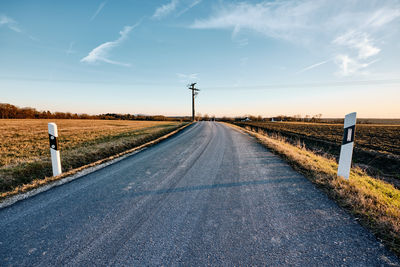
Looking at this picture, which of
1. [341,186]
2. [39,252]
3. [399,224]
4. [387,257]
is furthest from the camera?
[341,186]

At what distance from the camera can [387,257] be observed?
1.59 meters

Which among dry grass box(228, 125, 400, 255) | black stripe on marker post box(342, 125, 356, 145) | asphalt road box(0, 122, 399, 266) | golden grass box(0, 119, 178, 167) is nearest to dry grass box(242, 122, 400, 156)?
black stripe on marker post box(342, 125, 356, 145)

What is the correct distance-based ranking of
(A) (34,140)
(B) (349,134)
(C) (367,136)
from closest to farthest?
(B) (349,134) < (A) (34,140) < (C) (367,136)

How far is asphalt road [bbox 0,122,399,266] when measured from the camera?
1639 mm

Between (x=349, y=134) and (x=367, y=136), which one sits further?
(x=367, y=136)

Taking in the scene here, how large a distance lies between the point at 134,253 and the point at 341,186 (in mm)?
3674

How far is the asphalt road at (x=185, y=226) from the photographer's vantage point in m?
1.64

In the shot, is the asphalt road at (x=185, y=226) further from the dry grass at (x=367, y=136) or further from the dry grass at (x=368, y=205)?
the dry grass at (x=367, y=136)

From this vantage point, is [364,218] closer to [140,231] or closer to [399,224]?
[399,224]

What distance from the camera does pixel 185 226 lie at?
2131 millimetres

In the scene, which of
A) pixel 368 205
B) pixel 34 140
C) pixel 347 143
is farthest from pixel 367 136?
pixel 34 140

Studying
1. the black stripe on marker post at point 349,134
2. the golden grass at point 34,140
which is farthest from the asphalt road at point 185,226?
the golden grass at point 34,140

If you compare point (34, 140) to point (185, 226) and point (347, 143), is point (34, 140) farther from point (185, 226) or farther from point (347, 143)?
point (347, 143)

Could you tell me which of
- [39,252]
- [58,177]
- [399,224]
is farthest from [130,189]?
[399,224]
